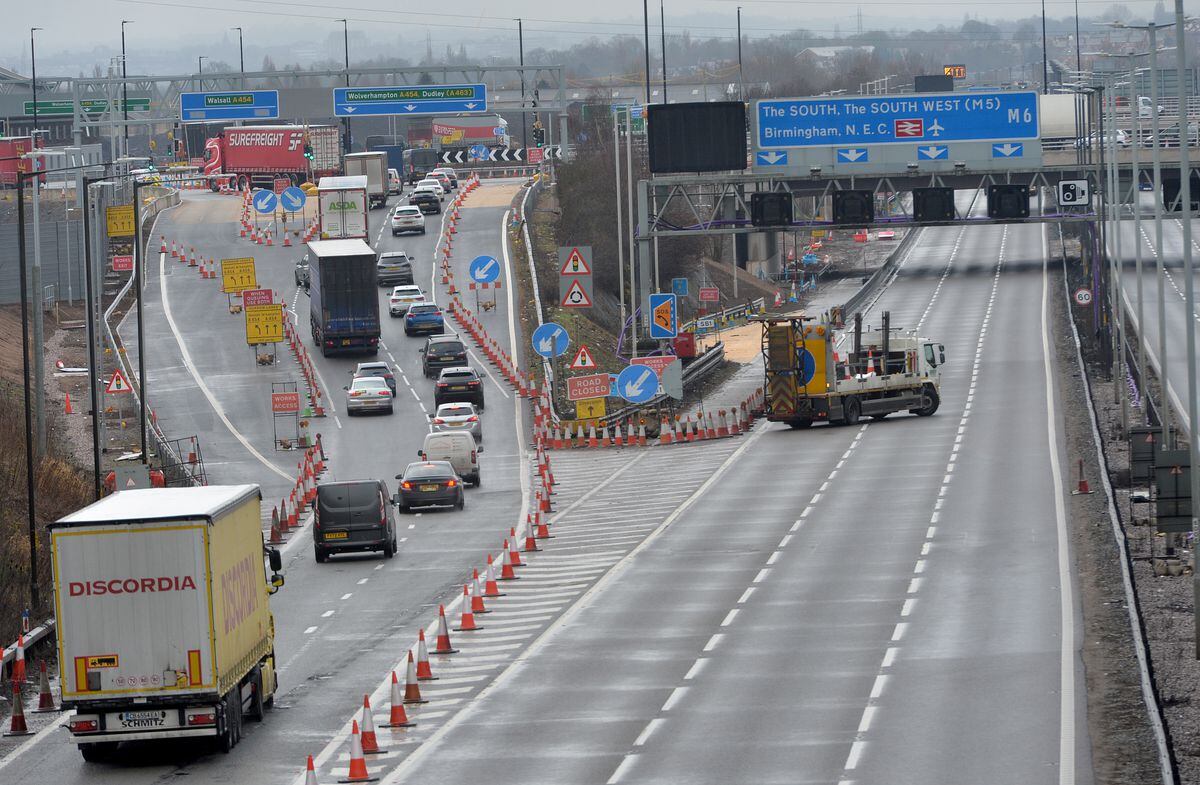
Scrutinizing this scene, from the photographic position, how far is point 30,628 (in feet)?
99.2

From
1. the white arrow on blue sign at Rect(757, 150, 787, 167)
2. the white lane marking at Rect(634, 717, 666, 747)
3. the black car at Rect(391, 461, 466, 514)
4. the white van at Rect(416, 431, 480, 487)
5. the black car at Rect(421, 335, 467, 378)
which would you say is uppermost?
the white arrow on blue sign at Rect(757, 150, 787, 167)

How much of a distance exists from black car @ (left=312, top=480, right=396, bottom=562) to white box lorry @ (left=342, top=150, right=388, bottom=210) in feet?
250

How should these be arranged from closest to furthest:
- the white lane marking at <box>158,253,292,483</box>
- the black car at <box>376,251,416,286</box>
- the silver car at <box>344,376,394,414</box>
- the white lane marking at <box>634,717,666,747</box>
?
the white lane marking at <box>634,717,666,747</box> < the white lane marking at <box>158,253,292,483</box> < the silver car at <box>344,376,394,414</box> < the black car at <box>376,251,416,286</box>

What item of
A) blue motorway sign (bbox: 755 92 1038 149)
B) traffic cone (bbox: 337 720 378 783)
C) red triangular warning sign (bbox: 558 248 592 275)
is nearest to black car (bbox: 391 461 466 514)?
red triangular warning sign (bbox: 558 248 592 275)

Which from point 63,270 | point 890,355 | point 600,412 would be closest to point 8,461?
point 600,412

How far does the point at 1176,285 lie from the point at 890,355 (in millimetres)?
39954

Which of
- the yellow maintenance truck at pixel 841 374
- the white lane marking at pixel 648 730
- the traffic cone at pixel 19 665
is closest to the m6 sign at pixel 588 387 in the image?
the yellow maintenance truck at pixel 841 374

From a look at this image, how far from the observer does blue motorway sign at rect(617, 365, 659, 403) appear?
181ft

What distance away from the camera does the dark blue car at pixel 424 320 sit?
77.6 metres

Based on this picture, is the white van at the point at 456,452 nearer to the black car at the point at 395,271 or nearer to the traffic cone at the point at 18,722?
the traffic cone at the point at 18,722

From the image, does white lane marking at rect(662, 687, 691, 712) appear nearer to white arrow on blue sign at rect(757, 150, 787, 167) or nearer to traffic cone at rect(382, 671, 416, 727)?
traffic cone at rect(382, 671, 416, 727)

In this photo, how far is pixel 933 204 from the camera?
228 ft

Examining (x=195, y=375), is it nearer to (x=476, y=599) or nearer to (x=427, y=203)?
(x=476, y=599)

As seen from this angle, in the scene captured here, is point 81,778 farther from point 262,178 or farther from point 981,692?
point 262,178
